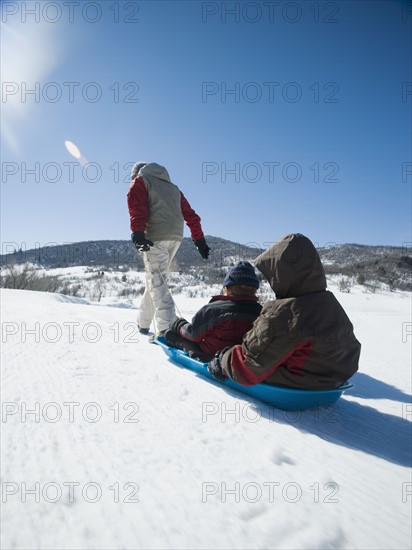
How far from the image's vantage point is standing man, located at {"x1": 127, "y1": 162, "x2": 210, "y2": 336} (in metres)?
3.35

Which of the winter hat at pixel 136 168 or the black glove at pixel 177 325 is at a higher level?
the winter hat at pixel 136 168

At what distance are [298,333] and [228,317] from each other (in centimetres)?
71

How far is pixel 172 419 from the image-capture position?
1.43 m

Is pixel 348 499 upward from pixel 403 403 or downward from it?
upward

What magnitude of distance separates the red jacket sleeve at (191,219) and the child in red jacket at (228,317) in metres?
1.88

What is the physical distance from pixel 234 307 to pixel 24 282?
12.5m

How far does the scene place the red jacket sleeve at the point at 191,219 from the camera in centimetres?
404

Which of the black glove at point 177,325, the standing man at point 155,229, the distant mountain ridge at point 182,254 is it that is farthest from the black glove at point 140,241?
the distant mountain ridge at point 182,254

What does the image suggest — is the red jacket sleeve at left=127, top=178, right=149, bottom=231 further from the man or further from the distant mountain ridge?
the distant mountain ridge

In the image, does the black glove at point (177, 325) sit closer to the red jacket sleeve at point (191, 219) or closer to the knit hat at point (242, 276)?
the knit hat at point (242, 276)

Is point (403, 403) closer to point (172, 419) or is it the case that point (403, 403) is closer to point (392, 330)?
point (172, 419)

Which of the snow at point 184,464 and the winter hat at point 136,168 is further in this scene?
the winter hat at point 136,168

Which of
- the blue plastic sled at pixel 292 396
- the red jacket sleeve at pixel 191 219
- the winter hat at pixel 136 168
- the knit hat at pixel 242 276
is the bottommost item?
the blue plastic sled at pixel 292 396

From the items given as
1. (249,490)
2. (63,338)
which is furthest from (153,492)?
(63,338)
